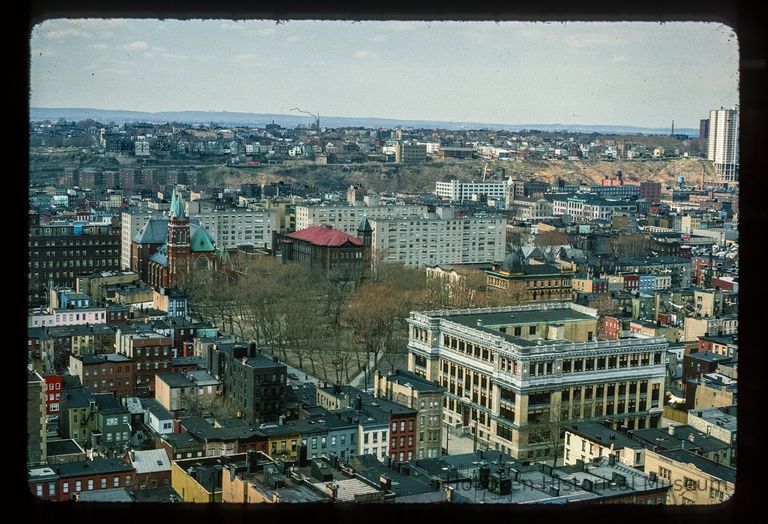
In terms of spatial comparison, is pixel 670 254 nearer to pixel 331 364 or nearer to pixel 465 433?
pixel 331 364

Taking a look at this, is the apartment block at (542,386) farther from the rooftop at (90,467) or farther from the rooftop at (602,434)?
the rooftop at (90,467)

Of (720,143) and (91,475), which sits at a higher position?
(720,143)

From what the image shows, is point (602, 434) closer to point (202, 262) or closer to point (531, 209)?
point (202, 262)

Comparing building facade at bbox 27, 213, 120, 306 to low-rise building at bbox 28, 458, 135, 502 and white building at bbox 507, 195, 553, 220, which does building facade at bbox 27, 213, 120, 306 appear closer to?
low-rise building at bbox 28, 458, 135, 502

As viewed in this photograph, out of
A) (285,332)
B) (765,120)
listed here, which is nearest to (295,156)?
(285,332)

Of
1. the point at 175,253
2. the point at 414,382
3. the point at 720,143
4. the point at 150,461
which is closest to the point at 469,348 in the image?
the point at 414,382

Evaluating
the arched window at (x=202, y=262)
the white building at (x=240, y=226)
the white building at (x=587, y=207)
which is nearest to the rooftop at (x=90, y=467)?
the arched window at (x=202, y=262)
